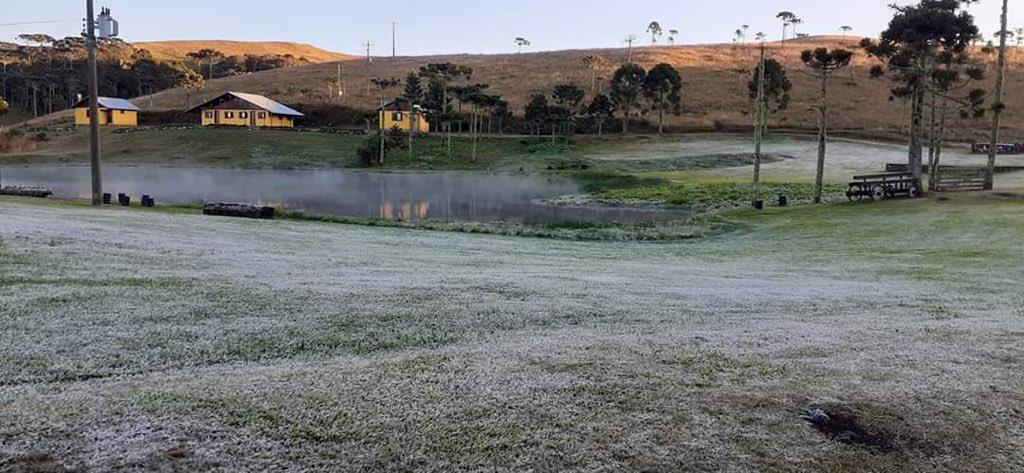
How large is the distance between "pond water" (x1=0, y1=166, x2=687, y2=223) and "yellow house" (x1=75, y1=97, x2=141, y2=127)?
1663 inches

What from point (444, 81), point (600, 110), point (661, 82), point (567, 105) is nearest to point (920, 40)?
point (600, 110)

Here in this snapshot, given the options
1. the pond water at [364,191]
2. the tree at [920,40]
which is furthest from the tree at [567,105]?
the tree at [920,40]

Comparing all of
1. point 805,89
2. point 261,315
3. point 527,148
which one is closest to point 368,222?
point 261,315

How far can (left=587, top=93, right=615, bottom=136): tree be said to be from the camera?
293 feet

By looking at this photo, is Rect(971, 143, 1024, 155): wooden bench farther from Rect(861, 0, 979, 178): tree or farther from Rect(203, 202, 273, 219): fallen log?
Rect(203, 202, 273, 219): fallen log

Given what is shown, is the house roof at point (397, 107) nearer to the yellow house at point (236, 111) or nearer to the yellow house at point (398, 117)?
the yellow house at point (398, 117)

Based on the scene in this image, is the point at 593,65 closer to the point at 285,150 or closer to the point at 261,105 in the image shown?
the point at 261,105

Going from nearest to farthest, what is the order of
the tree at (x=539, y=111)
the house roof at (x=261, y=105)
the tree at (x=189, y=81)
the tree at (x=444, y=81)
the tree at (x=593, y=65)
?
the tree at (x=444, y=81), the tree at (x=539, y=111), the house roof at (x=261, y=105), the tree at (x=189, y=81), the tree at (x=593, y=65)

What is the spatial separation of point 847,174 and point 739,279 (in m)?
47.7

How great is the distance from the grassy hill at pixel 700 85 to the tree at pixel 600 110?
37.3 ft

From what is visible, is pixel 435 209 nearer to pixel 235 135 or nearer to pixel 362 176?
pixel 362 176

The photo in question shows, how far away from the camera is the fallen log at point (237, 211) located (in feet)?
80.6

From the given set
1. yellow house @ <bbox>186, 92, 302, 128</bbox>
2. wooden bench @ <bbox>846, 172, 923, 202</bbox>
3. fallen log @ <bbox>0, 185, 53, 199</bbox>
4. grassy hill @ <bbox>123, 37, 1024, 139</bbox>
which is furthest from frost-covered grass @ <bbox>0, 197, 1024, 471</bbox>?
yellow house @ <bbox>186, 92, 302, 128</bbox>

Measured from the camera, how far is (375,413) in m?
5.05
